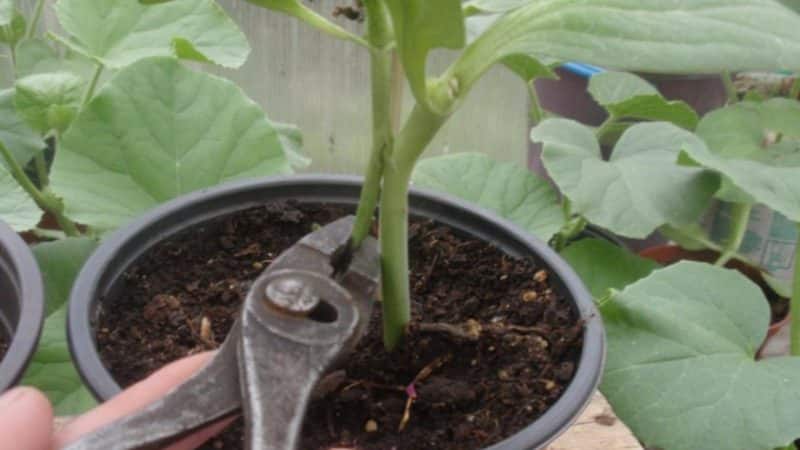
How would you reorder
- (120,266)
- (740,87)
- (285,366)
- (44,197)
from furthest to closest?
(740,87) < (44,197) < (120,266) < (285,366)

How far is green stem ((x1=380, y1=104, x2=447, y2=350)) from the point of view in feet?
1.45

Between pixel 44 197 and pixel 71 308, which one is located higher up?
pixel 71 308

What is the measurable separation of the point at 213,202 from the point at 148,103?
6.4 inches

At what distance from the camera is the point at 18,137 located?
0.93m

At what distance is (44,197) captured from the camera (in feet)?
3.01

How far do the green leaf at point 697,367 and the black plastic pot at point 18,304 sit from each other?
423 mm

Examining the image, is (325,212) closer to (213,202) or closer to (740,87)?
(213,202)

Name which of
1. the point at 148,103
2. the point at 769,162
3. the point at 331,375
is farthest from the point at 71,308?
the point at 769,162

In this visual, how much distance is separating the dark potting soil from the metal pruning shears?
0.07 metres

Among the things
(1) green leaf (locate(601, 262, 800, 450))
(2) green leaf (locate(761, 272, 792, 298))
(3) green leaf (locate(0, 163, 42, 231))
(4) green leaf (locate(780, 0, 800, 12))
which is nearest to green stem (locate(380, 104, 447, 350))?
(1) green leaf (locate(601, 262, 800, 450))

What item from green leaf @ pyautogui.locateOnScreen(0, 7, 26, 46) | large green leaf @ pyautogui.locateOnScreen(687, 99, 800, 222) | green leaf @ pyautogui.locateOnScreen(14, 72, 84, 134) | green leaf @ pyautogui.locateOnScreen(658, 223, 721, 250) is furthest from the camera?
green leaf @ pyautogui.locateOnScreen(658, 223, 721, 250)

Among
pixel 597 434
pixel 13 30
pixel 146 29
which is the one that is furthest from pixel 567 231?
pixel 13 30

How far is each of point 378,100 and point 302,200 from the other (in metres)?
0.21

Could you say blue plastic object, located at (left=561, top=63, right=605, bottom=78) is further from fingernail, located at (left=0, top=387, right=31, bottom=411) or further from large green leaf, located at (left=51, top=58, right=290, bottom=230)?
fingernail, located at (left=0, top=387, right=31, bottom=411)
